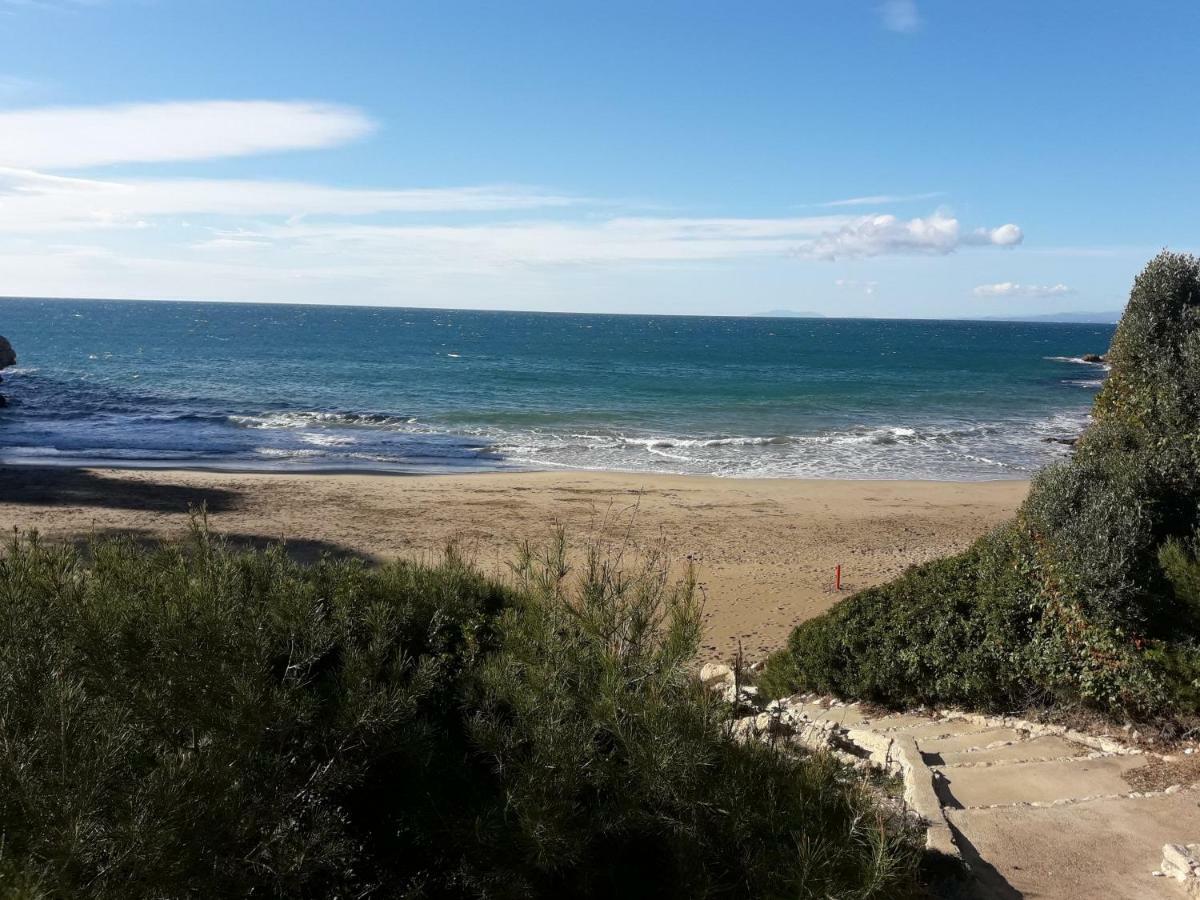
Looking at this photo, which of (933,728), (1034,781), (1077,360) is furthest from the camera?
(1077,360)

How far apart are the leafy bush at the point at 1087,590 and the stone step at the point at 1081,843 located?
56.7 inches

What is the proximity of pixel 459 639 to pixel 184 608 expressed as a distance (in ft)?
7.09

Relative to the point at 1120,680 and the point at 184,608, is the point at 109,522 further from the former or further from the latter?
the point at 1120,680

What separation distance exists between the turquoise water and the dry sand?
3.59m

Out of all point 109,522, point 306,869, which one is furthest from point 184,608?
point 109,522

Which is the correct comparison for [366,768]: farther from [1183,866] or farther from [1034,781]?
[1034,781]

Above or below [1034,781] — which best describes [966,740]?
below

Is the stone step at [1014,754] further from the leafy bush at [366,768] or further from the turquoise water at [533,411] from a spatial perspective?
the turquoise water at [533,411]

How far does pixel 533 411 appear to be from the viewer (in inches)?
1678

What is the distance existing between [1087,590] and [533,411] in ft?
118

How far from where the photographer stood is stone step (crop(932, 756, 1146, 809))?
21.2 feet

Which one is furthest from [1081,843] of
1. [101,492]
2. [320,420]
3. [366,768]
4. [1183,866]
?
[320,420]

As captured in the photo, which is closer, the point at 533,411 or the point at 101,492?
the point at 101,492

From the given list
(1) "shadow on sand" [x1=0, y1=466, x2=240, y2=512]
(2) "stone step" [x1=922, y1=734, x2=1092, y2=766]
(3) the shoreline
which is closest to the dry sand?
(1) "shadow on sand" [x1=0, y1=466, x2=240, y2=512]
